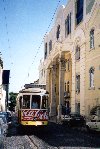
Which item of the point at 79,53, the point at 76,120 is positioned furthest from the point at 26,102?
the point at 79,53

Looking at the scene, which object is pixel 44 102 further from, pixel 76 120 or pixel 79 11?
pixel 79 11

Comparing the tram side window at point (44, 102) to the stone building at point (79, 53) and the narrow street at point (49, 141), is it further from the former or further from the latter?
the stone building at point (79, 53)

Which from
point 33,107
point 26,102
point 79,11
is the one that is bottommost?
point 33,107

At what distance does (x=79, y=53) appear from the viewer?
133ft

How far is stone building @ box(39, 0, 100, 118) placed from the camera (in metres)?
33.9

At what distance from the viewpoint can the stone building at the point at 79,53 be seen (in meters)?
33.9

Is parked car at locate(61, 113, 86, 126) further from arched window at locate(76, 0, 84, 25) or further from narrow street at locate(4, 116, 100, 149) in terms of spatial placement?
arched window at locate(76, 0, 84, 25)

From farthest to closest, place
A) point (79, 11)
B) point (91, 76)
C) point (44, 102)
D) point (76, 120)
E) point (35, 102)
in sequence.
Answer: point (79, 11)
point (91, 76)
point (76, 120)
point (44, 102)
point (35, 102)

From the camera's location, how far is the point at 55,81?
58.5 meters

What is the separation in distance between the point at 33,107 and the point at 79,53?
19.1 m

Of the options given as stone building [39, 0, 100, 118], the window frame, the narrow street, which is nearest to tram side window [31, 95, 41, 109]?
the narrow street

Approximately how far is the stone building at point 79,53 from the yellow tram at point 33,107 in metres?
10.5

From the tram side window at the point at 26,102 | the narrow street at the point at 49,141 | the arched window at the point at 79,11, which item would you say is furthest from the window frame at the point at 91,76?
the tram side window at the point at 26,102

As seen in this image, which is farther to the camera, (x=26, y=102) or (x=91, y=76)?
(x=91, y=76)
